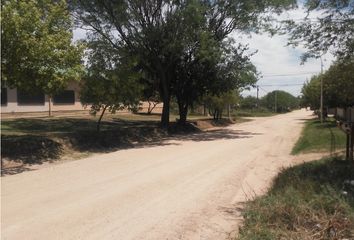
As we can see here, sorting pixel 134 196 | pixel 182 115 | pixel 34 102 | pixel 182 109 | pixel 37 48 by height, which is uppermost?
pixel 37 48

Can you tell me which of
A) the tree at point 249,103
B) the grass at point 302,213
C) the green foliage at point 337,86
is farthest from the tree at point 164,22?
the tree at point 249,103

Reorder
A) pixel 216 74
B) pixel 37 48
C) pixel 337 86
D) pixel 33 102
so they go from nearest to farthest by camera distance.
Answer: pixel 37 48, pixel 337 86, pixel 216 74, pixel 33 102

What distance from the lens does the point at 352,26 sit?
1323cm

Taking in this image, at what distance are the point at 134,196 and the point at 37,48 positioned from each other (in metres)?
7.46

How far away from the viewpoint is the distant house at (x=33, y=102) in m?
43.4

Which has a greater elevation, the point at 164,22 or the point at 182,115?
the point at 164,22

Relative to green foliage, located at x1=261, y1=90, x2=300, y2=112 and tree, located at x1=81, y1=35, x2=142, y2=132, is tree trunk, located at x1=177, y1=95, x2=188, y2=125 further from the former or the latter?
green foliage, located at x1=261, y1=90, x2=300, y2=112

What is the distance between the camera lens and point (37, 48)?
1597 centimetres

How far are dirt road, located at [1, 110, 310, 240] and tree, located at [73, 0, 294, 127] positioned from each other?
522 inches

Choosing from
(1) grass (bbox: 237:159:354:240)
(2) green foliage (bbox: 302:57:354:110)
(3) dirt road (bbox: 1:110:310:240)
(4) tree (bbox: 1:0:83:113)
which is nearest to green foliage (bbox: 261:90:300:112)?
(2) green foliage (bbox: 302:57:354:110)

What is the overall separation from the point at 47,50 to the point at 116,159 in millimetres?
4783

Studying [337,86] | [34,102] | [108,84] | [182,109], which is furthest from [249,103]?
[108,84]

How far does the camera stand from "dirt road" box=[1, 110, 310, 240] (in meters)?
7.95

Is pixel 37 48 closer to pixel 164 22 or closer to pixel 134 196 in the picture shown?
pixel 134 196
